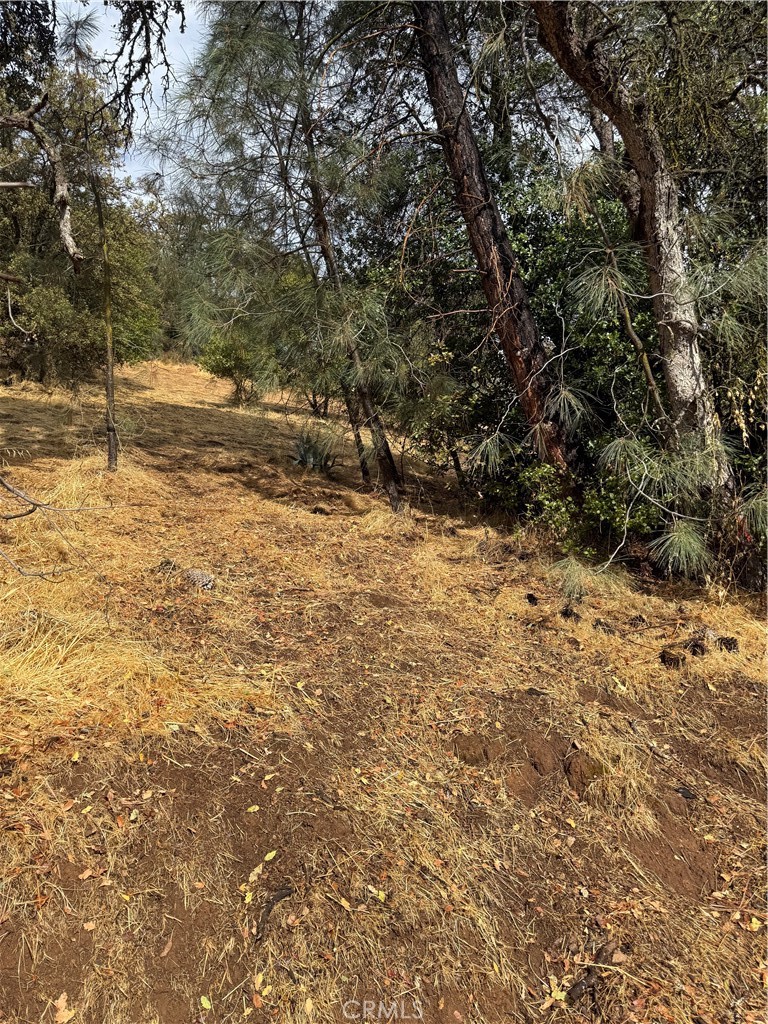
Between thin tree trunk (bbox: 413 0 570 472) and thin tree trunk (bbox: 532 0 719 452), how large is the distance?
3.21 feet

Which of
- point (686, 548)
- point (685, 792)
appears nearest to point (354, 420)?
point (686, 548)

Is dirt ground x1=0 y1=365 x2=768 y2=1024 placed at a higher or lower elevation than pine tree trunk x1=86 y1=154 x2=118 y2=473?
lower

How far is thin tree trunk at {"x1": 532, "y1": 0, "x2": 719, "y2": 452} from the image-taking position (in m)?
3.71

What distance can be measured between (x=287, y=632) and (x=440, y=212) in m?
3.90

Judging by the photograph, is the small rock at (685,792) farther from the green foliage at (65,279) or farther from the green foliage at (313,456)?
the green foliage at (65,279)

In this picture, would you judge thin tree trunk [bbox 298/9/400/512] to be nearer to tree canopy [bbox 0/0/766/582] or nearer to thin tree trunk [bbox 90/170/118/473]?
tree canopy [bbox 0/0/766/582]

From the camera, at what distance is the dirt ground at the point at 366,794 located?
1.78 metres

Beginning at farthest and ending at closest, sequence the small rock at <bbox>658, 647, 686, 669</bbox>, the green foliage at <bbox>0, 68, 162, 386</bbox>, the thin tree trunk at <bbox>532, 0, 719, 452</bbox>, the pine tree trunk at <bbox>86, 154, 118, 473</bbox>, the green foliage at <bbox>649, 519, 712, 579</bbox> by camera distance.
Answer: the green foliage at <bbox>0, 68, 162, 386</bbox> → the pine tree trunk at <bbox>86, 154, 118, 473</bbox> → the green foliage at <bbox>649, 519, 712, 579</bbox> → the thin tree trunk at <bbox>532, 0, 719, 452</bbox> → the small rock at <bbox>658, 647, 686, 669</bbox>

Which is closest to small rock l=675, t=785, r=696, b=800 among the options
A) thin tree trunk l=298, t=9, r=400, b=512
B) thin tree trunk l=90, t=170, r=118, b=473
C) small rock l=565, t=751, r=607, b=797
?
small rock l=565, t=751, r=607, b=797
